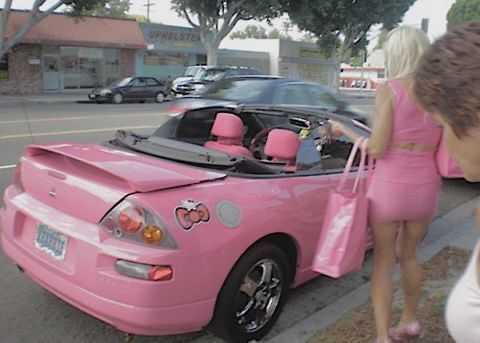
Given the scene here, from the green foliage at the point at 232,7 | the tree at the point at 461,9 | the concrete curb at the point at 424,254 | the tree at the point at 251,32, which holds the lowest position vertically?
the concrete curb at the point at 424,254

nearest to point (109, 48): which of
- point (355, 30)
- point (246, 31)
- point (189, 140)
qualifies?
point (355, 30)

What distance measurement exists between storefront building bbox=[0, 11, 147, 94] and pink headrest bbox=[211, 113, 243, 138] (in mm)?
22964

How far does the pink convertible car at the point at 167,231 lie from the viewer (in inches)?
105

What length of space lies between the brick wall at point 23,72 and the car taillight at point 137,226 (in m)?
26.6

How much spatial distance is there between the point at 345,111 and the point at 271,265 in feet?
21.1

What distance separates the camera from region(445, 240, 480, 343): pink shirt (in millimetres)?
1336

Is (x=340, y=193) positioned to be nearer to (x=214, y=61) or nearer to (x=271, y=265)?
(x=271, y=265)

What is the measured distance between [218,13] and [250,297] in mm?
29233

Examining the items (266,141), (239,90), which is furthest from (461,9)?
(266,141)

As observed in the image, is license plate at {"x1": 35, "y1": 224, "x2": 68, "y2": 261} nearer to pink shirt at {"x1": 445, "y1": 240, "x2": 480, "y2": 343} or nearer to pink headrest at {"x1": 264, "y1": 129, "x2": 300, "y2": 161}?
pink headrest at {"x1": 264, "y1": 129, "x2": 300, "y2": 161}

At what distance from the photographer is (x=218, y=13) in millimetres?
30609

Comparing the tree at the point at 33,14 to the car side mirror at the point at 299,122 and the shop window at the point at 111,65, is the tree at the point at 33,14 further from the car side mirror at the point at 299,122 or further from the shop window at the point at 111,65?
the car side mirror at the point at 299,122

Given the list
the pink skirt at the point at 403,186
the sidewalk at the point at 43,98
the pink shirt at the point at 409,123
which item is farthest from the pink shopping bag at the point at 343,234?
the sidewalk at the point at 43,98

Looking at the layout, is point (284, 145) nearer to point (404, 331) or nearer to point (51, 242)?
point (404, 331)
